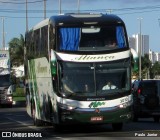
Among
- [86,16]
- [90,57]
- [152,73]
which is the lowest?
[152,73]

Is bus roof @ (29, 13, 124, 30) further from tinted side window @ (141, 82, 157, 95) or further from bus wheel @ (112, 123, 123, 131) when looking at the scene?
tinted side window @ (141, 82, 157, 95)

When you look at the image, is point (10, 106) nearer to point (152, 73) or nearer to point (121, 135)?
point (121, 135)

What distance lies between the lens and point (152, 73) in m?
108

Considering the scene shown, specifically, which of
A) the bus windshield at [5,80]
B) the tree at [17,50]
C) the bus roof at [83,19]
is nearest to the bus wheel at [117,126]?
the bus roof at [83,19]

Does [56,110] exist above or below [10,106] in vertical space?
above

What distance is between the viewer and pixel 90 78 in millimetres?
20078

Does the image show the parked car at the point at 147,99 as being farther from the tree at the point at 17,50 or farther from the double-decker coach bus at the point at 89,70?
the tree at the point at 17,50

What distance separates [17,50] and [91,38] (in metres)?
58.5

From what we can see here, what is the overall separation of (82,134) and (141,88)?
826cm

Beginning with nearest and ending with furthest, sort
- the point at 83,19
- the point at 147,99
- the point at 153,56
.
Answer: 1. the point at 83,19
2. the point at 147,99
3. the point at 153,56

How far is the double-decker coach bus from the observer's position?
19.9 m

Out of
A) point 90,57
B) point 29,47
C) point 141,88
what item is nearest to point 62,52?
point 90,57

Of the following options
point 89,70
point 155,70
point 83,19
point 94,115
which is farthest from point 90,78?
point 155,70

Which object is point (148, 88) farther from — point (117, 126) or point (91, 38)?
point (91, 38)
